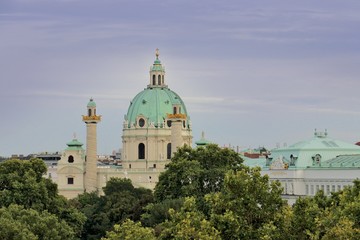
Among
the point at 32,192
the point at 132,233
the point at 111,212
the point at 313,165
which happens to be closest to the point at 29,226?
the point at 32,192

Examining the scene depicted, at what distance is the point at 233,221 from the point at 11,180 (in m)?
Answer: 43.5

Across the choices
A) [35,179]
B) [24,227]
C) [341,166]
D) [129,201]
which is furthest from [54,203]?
[341,166]

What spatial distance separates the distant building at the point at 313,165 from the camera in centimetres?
16325

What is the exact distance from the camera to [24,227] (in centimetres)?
9169

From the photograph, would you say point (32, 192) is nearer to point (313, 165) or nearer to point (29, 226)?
point (29, 226)

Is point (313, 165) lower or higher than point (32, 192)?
higher

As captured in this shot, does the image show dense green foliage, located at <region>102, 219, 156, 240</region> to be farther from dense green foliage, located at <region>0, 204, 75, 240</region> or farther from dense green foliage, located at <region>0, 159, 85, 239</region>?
dense green foliage, located at <region>0, 159, 85, 239</region>

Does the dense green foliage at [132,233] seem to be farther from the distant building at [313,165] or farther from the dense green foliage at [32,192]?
the distant building at [313,165]

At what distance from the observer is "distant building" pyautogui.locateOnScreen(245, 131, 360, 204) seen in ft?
536

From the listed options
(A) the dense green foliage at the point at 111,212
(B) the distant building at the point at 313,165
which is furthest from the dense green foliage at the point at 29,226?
(B) the distant building at the point at 313,165

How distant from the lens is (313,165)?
563 ft

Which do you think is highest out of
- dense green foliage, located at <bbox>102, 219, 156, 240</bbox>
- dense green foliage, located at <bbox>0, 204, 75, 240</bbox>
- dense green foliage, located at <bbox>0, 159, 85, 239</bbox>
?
dense green foliage, located at <bbox>0, 159, 85, 239</bbox>

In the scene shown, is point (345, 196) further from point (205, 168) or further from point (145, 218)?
point (205, 168)

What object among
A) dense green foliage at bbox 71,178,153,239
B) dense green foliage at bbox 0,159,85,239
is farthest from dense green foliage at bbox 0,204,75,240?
dense green foliage at bbox 71,178,153,239
